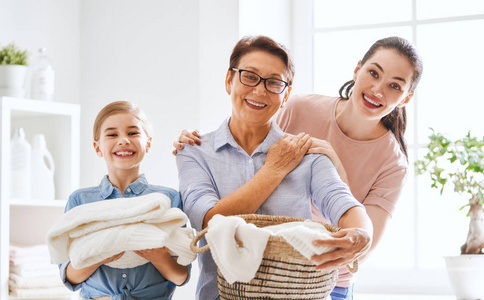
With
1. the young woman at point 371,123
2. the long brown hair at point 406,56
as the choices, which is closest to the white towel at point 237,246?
the young woman at point 371,123

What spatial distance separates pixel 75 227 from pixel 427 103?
192 cm

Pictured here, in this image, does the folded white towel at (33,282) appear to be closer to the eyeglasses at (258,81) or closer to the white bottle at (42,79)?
the white bottle at (42,79)

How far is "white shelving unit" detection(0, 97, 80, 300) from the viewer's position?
250cm

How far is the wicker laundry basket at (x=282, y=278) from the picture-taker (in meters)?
1.17

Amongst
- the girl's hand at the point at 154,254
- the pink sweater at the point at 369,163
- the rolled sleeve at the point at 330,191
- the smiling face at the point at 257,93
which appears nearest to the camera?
the girl's hand at the point at 154,254

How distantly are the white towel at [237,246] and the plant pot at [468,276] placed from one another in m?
1.29

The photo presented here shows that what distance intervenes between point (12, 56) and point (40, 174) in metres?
0.49

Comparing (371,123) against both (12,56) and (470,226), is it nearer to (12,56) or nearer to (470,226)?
(470,226)

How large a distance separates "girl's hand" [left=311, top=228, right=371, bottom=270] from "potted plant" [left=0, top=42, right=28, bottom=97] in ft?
5.64

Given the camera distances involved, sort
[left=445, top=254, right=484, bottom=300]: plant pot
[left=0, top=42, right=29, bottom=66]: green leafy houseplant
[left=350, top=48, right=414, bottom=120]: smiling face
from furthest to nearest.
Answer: [left=0, top=42, right=29, bottom=66]: green leafy houseplant < [left=445, top=254, right=484, bottom=300]: plant pot < [left=350, top=48, right=414, bottom=120]: smiling face

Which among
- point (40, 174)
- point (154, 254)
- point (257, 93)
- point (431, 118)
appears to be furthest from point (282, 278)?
point (431, 118)

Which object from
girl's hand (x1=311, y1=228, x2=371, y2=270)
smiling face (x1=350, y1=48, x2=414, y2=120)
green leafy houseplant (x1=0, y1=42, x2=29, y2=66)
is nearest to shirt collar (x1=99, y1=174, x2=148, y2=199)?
girl's hand (x1=311, y1=228, x2=371, y2=270)

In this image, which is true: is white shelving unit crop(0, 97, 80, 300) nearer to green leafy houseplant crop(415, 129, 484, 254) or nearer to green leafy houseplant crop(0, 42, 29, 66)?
green leafy houseplant crop(0, 42, 29, 66)

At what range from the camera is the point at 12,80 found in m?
2.46
